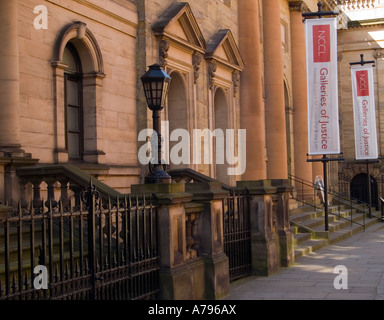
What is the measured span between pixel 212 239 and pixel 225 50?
10.7 m

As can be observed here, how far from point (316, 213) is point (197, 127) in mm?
7806

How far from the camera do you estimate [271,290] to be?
1095 centimetres

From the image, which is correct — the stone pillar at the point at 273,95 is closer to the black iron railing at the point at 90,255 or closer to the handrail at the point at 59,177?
the handrail at the point at 59,177

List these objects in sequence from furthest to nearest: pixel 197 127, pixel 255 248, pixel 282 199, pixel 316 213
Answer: pixel 316 213, pixel 197 127, pixel 282 199, pixel 255 248

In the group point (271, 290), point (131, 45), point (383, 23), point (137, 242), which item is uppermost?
point (383, 23)

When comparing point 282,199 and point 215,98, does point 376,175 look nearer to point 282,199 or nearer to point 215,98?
point 215,98

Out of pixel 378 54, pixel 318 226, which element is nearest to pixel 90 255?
pixel 318 226

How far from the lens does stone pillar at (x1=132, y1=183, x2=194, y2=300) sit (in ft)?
29.2

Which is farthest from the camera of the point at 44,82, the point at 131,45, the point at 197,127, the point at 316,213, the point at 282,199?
the point at 316,213

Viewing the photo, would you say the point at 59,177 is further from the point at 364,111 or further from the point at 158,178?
the point at 364,111

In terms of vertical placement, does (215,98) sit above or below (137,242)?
above

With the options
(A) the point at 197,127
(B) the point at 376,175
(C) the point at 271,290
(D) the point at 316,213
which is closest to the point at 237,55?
(A) the point at 197,127

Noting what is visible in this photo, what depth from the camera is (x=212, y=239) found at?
10.2 metres

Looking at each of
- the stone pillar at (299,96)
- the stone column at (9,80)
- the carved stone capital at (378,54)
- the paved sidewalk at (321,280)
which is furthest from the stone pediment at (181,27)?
the carved stone capital at (378,54)
